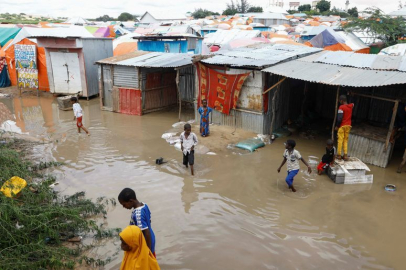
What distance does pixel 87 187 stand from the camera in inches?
270

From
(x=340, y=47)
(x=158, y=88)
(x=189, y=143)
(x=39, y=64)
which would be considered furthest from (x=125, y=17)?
(x=189, y=143)

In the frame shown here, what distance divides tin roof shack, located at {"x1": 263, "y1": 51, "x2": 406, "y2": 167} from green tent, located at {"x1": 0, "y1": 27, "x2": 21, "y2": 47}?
18.7m

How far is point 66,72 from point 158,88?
211 inches

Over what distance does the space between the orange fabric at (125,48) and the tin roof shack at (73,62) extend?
381 cm

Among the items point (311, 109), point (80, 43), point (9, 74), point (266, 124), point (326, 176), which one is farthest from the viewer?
point (9, 74)

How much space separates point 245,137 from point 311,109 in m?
3.86

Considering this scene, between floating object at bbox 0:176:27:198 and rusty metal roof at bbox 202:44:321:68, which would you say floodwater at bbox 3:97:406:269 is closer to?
floating object at bbox 0:176:27:198

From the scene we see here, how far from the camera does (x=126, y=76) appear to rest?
12641mm

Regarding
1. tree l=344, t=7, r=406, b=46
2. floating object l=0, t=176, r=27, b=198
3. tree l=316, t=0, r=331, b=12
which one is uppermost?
tree l=316, t=0, r=331, b=12

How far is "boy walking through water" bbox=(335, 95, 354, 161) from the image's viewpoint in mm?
7379

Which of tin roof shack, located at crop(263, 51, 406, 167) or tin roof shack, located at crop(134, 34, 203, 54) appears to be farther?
tin roof shack, located at crop(134, 34, 203, 54)

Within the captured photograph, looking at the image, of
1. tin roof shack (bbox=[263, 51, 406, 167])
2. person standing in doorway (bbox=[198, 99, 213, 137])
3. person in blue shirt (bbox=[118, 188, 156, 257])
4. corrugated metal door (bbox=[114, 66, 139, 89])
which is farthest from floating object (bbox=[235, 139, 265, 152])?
person in blue shirt (bbox=[118, 188, 156, 257])

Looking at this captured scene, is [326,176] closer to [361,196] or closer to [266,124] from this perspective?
[361,196]

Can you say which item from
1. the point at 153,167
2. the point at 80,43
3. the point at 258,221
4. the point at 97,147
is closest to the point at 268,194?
the point at 258,221
